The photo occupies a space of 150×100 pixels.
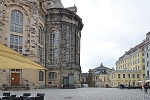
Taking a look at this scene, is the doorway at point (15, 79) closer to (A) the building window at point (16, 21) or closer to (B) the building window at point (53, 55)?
(A) the building window at point (16, 21)

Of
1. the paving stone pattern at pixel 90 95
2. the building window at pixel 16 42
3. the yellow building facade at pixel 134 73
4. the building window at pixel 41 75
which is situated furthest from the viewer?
the yellow building facade at pixel 134 73

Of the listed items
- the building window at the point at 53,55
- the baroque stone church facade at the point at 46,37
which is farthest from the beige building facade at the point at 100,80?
the building window at the point at 53,55

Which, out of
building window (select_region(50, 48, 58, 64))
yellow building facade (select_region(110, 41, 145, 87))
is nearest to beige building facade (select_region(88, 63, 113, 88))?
yellow building facade (select_region(110, 41, 145, 87))

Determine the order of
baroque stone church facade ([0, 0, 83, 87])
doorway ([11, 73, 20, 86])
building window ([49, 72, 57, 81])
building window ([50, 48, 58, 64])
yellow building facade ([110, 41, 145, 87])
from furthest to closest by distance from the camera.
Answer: yellow building facade ([110, 41, 145, 87]) → building window ([50, 48, 58, 64]) → building window ([49, 72, 57, 81]) → baroque stone church facade ([0, 0, 83, 87]) → doorway ([11, 73, 20, 86])

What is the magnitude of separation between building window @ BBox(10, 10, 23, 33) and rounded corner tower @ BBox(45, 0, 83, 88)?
12918 mm

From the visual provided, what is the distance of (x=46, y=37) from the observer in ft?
174

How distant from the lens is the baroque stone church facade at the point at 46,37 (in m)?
39.7

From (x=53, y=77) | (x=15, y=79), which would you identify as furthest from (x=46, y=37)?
(x=15, y=79)

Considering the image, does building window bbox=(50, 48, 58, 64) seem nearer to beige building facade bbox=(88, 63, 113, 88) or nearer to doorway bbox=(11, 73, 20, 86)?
doorway bbox=(11, 73, 20, 86)

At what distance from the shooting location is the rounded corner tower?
2032 inches

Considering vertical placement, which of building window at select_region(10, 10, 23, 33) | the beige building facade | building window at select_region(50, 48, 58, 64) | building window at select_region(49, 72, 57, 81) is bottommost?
the beige building facade

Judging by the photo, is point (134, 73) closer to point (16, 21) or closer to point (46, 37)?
point (46, 37)

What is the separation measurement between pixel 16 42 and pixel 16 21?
136 inches

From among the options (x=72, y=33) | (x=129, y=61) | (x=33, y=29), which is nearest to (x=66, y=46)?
(x=72, y=33)
